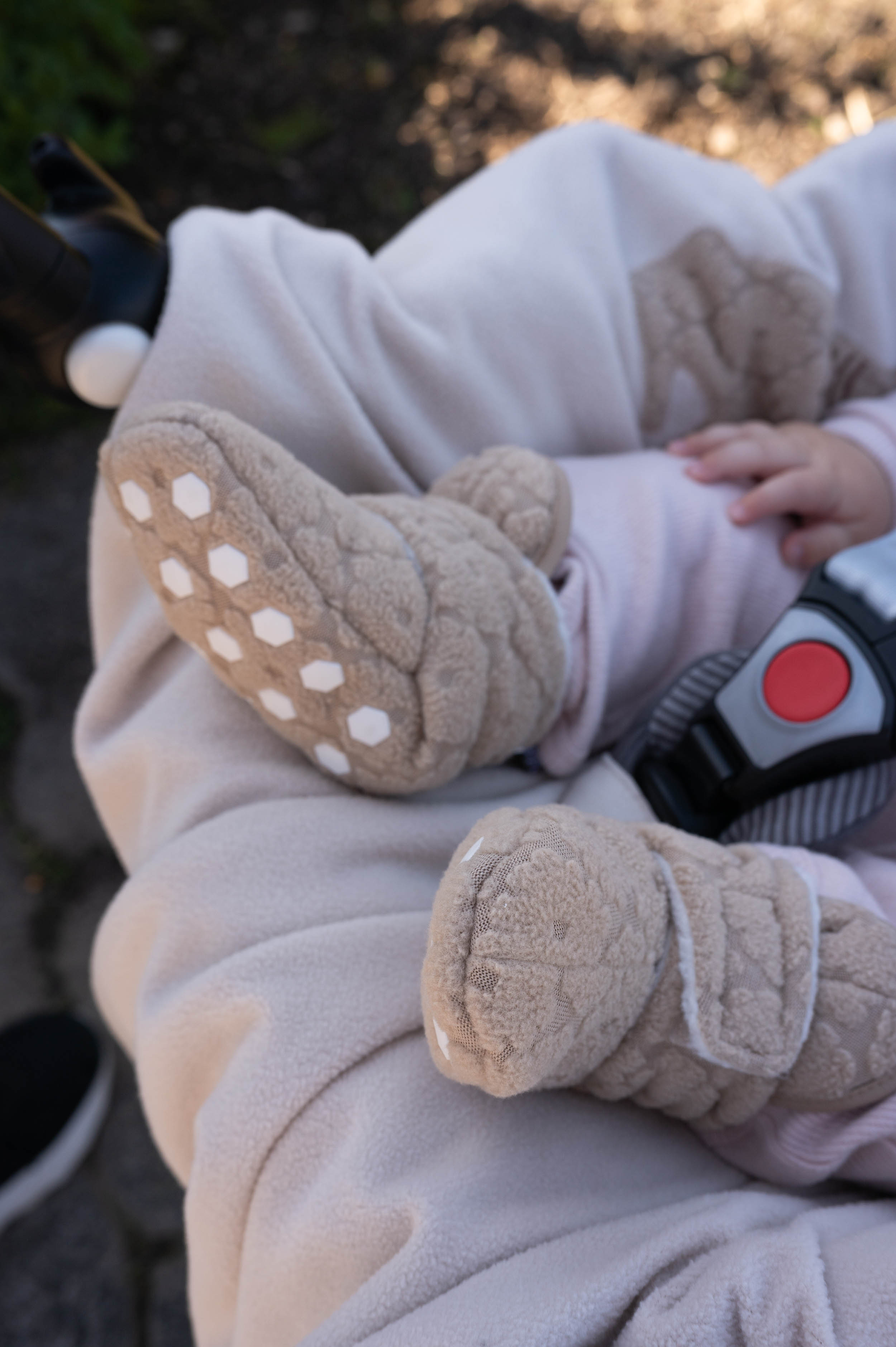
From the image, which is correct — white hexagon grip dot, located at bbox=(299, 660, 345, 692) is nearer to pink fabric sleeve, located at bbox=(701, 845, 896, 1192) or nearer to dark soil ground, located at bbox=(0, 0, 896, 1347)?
pink fabric sleeve, located at bbox=(701, 845, 896, 1192)

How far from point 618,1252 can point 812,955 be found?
19 cm

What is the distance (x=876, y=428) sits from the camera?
82 centimetres

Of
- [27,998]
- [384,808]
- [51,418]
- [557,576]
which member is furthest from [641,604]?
[51,418]

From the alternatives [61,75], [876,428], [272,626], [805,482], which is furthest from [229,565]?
[61,75]

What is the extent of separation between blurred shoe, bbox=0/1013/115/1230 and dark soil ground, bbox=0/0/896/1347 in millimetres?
23

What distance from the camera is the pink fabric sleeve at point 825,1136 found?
1.77 feet

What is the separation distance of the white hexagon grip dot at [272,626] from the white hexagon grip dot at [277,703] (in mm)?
40

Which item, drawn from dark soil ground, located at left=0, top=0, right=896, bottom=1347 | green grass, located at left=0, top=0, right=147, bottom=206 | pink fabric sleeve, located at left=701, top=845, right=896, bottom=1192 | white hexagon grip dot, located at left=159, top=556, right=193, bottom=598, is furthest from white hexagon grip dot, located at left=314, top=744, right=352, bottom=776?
green grass, located at left=0, top=0, right=147, bottom=206

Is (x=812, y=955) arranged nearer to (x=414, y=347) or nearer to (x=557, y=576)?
(x=557, y=576)

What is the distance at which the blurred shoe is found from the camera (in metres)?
1.01

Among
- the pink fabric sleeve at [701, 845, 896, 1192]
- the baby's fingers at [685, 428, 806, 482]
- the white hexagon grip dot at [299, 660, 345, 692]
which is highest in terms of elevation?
the white hexagon grip dot at [299, 660, 345, 692]

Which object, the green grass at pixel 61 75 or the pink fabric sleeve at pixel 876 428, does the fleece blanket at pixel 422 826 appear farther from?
the green grass at pixel 61 75

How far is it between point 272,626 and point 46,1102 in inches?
32.3

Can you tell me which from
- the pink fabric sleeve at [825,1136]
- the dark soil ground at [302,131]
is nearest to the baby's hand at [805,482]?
the pink fabric sleeve at [825,1136]
